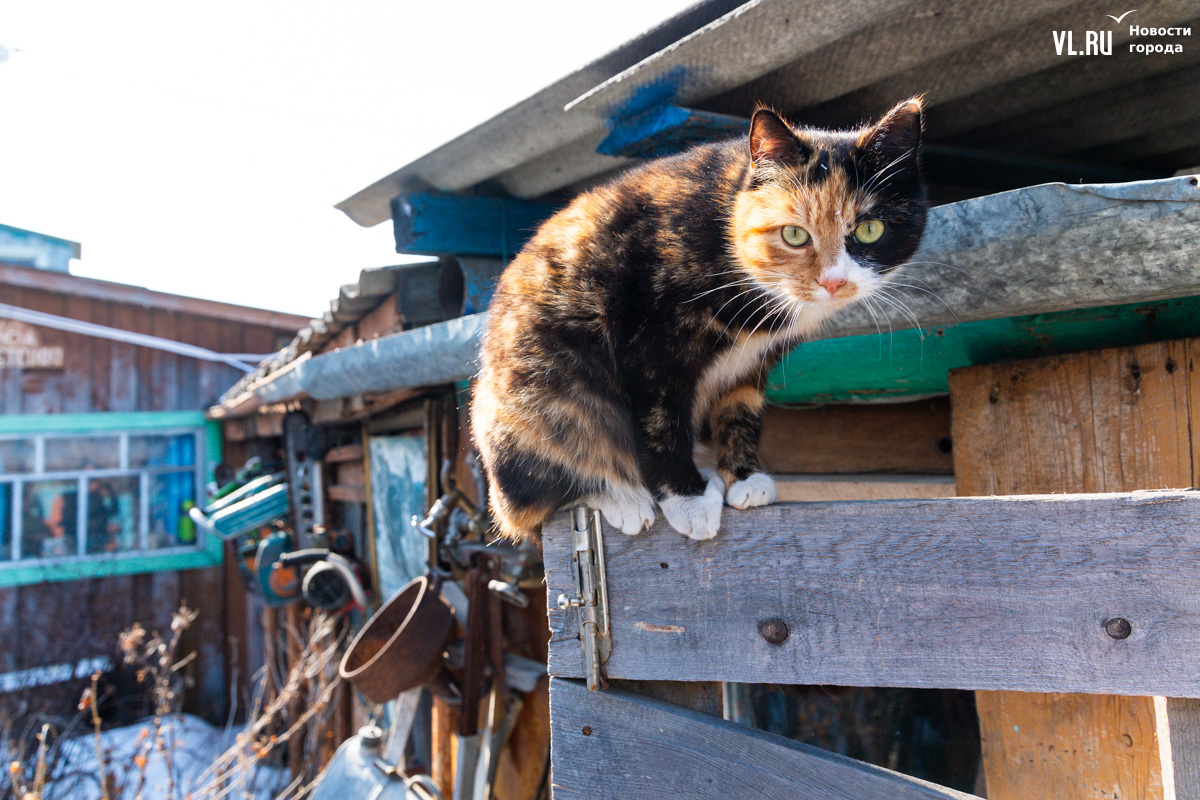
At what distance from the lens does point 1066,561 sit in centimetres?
103

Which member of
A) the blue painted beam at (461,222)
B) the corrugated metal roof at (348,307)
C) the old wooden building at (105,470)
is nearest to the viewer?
the blue painted beam at (461,222)

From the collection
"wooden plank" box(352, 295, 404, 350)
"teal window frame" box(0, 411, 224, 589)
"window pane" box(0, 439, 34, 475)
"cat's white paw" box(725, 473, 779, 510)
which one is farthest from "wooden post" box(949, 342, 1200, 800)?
"window pane" box(0, 439, 34, 475)

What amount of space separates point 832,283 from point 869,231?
0.16 meters

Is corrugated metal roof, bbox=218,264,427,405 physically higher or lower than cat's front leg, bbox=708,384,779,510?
higher

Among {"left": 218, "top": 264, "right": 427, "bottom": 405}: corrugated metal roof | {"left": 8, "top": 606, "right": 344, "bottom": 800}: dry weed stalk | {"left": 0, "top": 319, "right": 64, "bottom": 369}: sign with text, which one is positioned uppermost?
{"left": 0, "top": 319, "right": 64, "bottom": 369}: sign with text

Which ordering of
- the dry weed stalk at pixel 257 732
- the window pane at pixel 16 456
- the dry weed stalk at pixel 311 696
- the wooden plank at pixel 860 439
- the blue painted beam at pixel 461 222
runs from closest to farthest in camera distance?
the wooden plank at pixel 860 439 → the blue painted beam at pixel 461 222 → the dry weed stalk at pixel 257 732 → the dry weed stalk at pixel 311 696 → the window pane at pixel 16 456

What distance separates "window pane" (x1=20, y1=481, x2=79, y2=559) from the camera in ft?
25.8

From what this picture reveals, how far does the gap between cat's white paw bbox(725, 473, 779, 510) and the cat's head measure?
1.23 feet

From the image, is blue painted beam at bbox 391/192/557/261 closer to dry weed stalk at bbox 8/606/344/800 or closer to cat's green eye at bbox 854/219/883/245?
cat's green eye at bbox 854/219/883/245

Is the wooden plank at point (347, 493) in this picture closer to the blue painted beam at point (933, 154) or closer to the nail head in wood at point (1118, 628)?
the blue painted beam at point (933, 154)

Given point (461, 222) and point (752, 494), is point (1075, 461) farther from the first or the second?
point (461, 222)

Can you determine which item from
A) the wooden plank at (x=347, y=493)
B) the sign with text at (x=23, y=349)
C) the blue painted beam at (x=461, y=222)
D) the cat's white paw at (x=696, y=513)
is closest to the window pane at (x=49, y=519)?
the sign with text at (x=23, y=349)

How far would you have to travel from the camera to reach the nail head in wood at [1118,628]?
979 millimetres

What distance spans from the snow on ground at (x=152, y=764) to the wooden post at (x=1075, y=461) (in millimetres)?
4468
